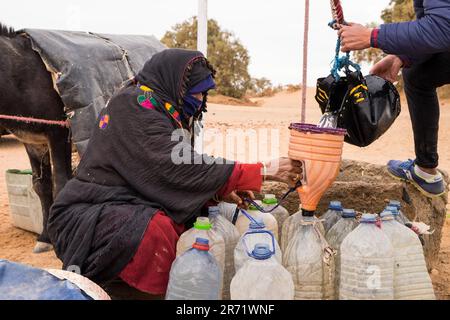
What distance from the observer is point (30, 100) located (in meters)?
4.59

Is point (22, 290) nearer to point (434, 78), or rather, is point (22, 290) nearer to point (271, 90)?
point (434, 78)

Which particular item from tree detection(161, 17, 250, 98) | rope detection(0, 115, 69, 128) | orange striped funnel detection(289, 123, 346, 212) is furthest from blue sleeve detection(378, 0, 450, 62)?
tree detection(161, 17, 250, 98)

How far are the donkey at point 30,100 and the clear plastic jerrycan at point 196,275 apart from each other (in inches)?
97.6

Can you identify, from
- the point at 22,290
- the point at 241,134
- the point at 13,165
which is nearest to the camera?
the point at 22,290

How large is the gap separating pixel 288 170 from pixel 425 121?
1410mm

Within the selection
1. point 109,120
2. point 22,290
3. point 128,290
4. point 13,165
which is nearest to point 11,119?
point 109,120

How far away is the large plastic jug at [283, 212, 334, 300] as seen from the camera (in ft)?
8.95

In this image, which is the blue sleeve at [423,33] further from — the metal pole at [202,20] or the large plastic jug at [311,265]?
the metal pole at [202,20]

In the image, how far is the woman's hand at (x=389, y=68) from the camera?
11.9 ft

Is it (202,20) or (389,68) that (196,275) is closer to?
(389,68)

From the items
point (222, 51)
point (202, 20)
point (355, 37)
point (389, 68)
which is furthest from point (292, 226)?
point (222, 51)

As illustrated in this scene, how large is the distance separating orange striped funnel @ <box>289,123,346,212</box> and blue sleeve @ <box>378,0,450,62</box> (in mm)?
642

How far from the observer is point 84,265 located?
3.00 metres

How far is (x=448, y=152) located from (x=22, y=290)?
962 cm
